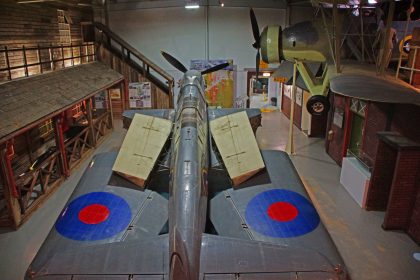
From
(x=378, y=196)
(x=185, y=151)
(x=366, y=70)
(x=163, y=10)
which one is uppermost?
(x=163, y=10)

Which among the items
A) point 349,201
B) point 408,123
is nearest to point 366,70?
point 408,123

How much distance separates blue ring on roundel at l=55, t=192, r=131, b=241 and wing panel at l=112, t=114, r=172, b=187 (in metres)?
0.82

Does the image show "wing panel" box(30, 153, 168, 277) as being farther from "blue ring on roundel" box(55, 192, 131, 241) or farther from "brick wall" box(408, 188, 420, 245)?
"brick wall" box(408, 188, 420, 245)

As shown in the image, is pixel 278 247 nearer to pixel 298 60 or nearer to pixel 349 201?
pixel 349 201

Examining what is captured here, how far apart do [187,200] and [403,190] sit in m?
5.29

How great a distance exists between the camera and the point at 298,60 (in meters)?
10.4

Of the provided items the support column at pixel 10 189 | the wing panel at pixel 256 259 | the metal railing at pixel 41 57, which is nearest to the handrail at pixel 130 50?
the metal railing at pixel 41 57

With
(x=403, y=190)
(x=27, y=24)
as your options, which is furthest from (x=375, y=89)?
(x=27, y=24)

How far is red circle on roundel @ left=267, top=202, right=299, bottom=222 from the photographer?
21.3 ft

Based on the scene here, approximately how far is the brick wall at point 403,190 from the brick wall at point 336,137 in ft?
12.8

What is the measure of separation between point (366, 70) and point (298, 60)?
119 inches

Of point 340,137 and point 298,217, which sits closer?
point 298,217

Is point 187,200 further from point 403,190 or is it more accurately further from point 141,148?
point 403,190

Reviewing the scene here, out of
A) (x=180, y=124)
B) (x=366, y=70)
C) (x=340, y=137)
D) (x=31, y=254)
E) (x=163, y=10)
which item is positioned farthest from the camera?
(x=163, y=10)
